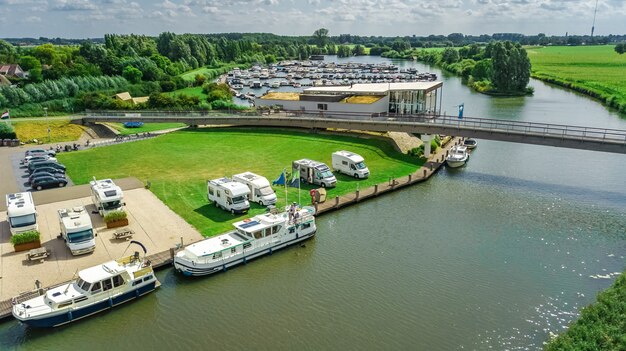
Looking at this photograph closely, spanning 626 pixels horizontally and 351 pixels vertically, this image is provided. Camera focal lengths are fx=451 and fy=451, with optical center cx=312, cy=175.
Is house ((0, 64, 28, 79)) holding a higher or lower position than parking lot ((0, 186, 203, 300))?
higher

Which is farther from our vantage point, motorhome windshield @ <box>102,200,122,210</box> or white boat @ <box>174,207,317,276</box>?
motorhome windshield @ <box>102,200,122,210</box>

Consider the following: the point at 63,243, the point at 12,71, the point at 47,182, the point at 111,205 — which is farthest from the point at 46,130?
the point at 12,71

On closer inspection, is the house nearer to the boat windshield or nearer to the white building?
the white building

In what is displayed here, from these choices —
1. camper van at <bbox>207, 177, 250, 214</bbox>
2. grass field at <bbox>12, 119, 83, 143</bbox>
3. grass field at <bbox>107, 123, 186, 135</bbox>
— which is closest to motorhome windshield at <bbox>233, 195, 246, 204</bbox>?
camper van at <bbox>207, 177, 250, 214</bbox>

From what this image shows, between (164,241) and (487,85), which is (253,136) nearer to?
(164,241)

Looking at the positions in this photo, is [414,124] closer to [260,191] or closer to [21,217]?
[260,191]

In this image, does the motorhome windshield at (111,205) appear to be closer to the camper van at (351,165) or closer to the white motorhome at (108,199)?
the white motorhome at (108,199)

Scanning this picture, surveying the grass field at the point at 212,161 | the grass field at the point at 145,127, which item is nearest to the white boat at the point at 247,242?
the grass field at the point at 212,161
